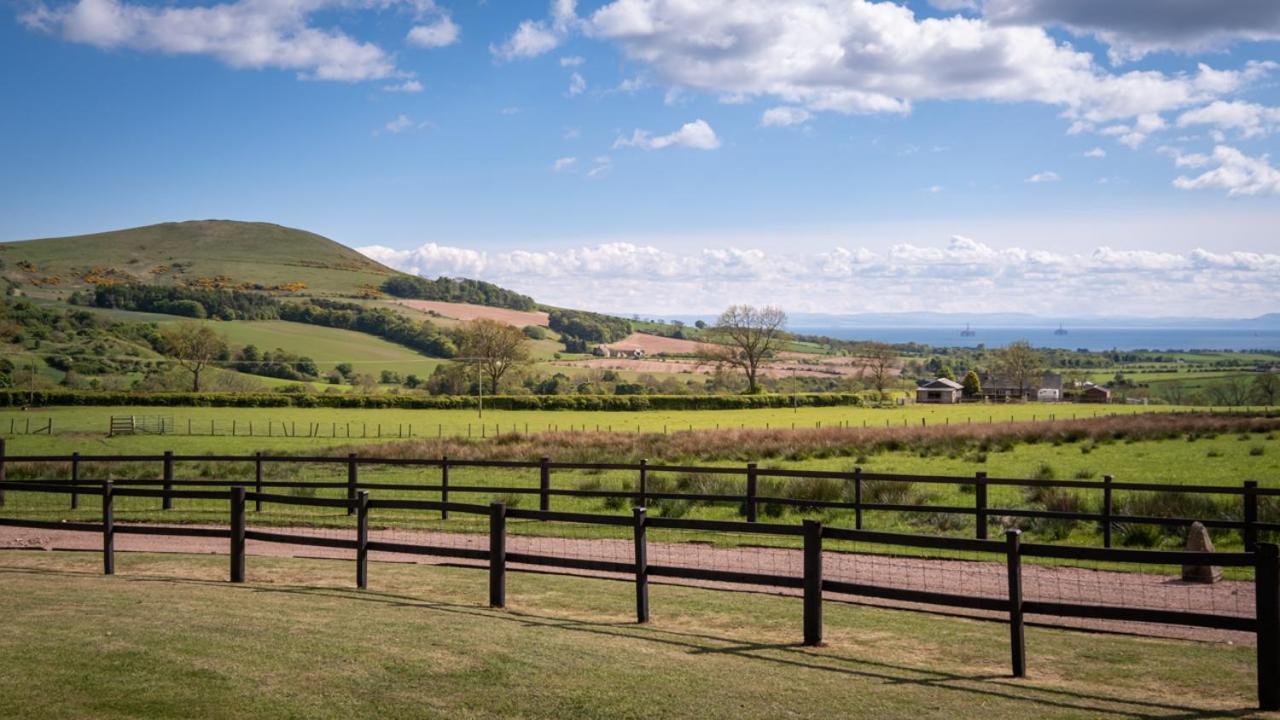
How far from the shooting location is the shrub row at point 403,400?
6706 centimetres

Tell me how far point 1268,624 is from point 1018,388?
389 ft

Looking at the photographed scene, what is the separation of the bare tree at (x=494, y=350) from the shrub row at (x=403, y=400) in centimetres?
2107

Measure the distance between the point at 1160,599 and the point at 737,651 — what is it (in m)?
7.03

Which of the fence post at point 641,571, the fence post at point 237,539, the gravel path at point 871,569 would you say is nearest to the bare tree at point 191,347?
the gravel path at point 871,569

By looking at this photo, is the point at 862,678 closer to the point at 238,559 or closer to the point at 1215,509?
the point at 238,559

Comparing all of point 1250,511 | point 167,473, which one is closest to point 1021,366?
point 1250,511

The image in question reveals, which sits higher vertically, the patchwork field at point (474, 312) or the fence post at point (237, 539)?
the patchwork field at point (474, 312)

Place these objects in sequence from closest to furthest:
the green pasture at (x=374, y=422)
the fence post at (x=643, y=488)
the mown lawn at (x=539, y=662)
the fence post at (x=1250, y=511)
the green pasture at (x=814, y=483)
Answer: the mown lawn at (x=539, y=662) → the fence post at (x=1250, y=511) → the green pasture at (x=814, y=483) → the fence post at (x=643, y=488) → the green pasture at (x=374, y=422)

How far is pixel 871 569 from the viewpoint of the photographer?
14867mm

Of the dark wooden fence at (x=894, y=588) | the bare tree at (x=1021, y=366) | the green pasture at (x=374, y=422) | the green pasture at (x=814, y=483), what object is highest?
the bare tree at (x=1021, y=366)

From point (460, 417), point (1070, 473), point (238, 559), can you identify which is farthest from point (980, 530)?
point (460, 417)

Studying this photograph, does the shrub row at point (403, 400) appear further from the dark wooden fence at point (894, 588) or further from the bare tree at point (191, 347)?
the dark wooden fence at point (894, 588)

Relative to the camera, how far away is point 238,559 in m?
12.4

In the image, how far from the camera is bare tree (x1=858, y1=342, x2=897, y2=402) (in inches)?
4441
